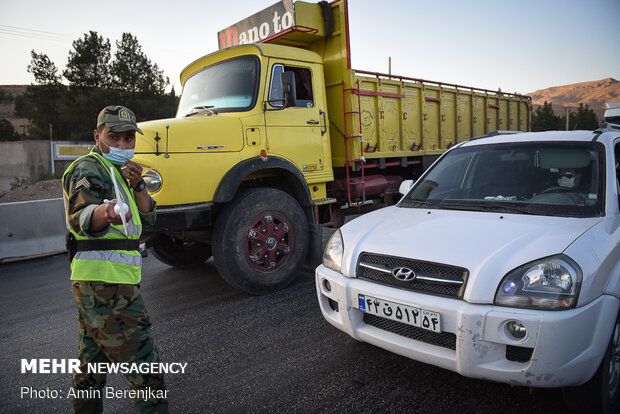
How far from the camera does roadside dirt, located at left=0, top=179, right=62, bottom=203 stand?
1548cm

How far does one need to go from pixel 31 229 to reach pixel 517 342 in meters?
7.65

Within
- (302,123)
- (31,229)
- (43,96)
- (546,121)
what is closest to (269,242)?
(302,123)

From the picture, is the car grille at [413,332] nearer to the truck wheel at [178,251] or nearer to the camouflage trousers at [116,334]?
the camouflage trousers at [116,334]

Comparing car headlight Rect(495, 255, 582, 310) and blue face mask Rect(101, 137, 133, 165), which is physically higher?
blue face mask Rect(101, 137, 133, 165)

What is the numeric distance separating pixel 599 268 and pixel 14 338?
4639 mm

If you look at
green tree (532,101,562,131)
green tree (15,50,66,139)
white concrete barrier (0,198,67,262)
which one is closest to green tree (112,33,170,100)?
green tree (15,50,66,139)

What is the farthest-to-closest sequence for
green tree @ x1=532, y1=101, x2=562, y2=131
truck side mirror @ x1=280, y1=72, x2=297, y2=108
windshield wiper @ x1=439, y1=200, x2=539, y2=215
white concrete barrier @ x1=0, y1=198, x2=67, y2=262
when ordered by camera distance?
green tree @ x1=532, y1=101, x2=562, y2=131 → white concrete barrier @ x1=0, y1=198, x2=67, y2=262 → truck side mirror @ x1=280, y1=72, x2=297, y2=108 → windshield wiper @ x1=439, y1=200, x2=539, y2=215

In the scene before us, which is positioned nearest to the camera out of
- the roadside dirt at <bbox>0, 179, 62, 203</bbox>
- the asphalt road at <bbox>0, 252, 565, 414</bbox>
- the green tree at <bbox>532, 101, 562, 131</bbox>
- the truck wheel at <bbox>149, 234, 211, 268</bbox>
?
the asphalt road at <bbox>0, 252, 565, 414</bbox>

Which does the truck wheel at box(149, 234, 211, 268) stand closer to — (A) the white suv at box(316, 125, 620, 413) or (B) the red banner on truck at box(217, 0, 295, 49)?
(B) the red banner on truck at box(217, 0, 295, 49)

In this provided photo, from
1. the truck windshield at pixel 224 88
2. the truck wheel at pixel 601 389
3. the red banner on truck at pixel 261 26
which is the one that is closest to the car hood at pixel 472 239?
the truck wheel at pixel 601 389

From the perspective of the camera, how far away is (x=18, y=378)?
3.04m

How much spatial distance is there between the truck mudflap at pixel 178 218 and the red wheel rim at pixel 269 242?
589 mm

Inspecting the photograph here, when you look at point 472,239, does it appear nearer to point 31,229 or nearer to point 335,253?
point 335,253

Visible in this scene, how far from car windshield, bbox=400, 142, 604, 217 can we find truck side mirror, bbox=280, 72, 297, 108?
75.7 inches
